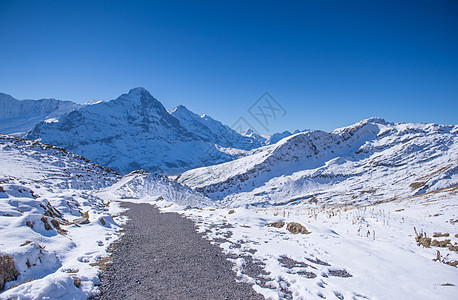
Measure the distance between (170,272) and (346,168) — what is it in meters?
94.5

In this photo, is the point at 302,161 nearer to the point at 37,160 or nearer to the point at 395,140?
the point at 395,140

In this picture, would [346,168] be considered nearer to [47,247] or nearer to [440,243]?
[440,243]

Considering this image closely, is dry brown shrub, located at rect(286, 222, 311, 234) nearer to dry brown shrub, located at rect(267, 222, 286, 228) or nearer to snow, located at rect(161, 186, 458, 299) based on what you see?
snow, located at rect(161, 186, 458, 299)

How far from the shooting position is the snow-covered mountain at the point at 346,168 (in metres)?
64.8

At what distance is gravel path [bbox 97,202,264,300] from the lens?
5979 mm

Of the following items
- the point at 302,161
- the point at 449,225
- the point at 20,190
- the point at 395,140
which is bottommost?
the point at 20,190

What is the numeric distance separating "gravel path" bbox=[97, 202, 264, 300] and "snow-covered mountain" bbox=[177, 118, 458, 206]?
62418 millimetres

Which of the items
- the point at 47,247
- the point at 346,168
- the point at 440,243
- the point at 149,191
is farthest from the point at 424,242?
the point at 346,168

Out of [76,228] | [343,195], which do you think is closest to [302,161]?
[343,195]

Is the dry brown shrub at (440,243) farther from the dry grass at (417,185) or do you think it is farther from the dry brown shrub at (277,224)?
the dry grass at (417,185)

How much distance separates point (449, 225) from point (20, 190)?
98.7 ft

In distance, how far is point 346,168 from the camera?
87.4 m

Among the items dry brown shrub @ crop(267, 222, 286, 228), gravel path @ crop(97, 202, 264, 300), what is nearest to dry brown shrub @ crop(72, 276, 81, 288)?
gravel path @ crop(97, 202, 264, 300)

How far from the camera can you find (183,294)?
5.89 meters
